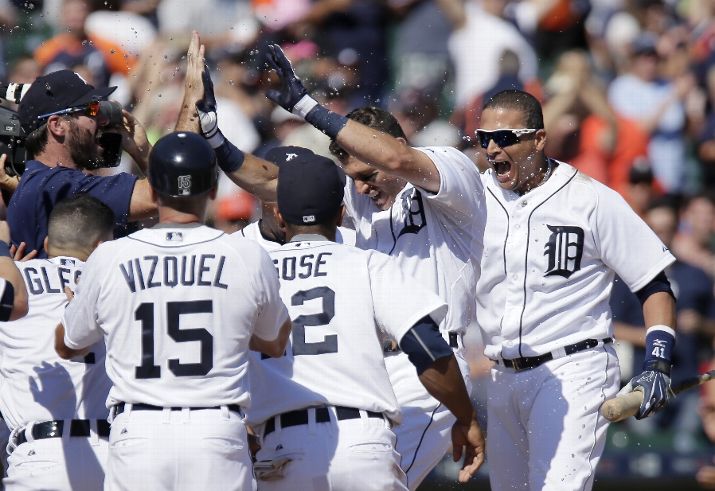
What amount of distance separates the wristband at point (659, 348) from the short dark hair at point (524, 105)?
1191 mm

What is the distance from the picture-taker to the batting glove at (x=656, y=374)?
5801 mm

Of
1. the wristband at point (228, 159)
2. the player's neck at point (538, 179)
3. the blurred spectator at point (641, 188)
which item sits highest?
the wristband at point (228, 159)

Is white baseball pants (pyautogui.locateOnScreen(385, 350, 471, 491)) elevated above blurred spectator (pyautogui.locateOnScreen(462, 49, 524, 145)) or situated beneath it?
situated beneath

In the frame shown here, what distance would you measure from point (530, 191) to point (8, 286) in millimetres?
2886

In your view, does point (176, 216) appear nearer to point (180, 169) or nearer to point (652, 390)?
point (180, 169)

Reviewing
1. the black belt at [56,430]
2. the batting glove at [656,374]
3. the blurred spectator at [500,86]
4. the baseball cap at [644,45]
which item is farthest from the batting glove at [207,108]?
the baseball cap at [644,45]

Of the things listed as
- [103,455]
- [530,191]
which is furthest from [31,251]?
[530,191]

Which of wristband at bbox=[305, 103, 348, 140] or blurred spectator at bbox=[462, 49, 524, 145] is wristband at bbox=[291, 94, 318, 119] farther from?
blurred spectator at bbox=[462, 49, 524, 145]

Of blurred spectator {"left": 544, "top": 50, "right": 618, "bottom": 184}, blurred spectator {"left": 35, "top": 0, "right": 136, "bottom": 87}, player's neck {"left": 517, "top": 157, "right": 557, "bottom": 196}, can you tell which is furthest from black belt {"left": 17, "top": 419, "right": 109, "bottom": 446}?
blurred spectator {"left": 544, "top": 50, "right": 618, "bottom": 184}

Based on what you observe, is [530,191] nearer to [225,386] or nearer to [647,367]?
[647,367]

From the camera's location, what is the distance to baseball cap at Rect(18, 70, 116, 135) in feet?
19.0

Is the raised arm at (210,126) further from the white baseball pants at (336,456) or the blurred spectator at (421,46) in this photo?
the blurred spectator at (421,46)

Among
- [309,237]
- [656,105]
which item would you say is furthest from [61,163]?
[656,105]

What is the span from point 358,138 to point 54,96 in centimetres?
146
